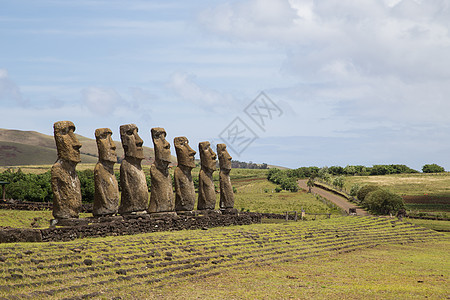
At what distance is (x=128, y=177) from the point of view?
24.3m

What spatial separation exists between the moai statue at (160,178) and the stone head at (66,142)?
5.71 m

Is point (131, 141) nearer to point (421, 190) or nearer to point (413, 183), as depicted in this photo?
point (421, 190)

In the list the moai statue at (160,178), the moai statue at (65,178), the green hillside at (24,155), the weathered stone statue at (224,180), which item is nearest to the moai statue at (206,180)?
the weathered stone statue at (224,180)

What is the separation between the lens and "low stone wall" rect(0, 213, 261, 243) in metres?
18.0

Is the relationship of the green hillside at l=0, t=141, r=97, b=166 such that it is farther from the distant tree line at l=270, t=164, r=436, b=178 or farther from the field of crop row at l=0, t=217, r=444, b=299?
the field of crop row at l=0, t=217, r=444, b=299

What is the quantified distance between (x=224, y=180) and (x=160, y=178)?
696 cm

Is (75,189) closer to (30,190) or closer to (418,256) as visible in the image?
(418,256)

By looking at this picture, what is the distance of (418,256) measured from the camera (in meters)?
26.8

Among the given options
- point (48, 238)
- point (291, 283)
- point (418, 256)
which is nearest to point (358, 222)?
point (418, 256)

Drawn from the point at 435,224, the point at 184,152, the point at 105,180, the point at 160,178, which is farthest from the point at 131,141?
the point at 435,224

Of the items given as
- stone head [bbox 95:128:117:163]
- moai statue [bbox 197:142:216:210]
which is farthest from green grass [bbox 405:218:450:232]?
stone head [bbox 95:128:117:163]

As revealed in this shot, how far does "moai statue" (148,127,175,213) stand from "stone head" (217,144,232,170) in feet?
22.5

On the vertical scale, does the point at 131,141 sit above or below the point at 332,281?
above

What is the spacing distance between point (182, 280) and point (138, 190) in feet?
26.0
